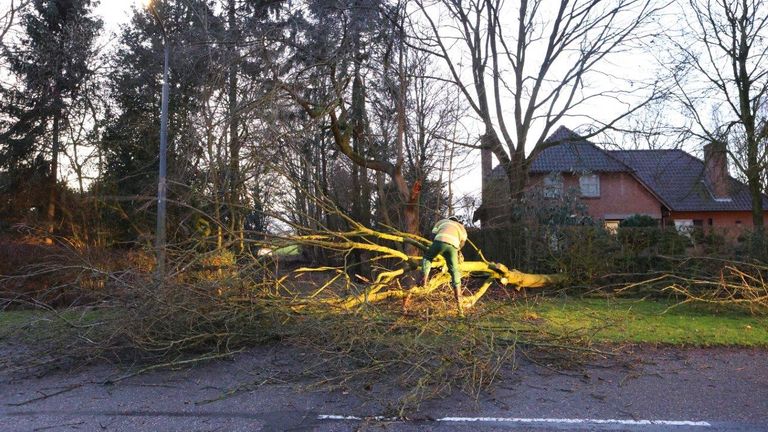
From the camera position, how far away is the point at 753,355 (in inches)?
305

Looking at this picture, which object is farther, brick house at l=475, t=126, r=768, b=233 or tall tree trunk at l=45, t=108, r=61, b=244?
brick house at l=475, t=126, r=768, b=233

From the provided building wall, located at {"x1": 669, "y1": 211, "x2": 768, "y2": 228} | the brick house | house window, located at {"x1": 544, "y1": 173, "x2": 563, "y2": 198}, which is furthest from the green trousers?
building wall, located at {"x1": 669, "y1": 211, "x2": 768, "y2": 228}

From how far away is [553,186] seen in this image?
19.8m

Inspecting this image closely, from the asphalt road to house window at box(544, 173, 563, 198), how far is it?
12246 mm

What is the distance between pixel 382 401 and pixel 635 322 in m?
5.56

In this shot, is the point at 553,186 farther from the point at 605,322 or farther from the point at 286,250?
Answer: the point at 286,250

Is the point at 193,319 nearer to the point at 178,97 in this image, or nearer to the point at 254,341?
the point at 254,341

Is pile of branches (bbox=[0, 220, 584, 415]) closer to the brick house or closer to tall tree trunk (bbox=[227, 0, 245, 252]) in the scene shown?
tall tree trunk (bbox=[227, 0, 245, 252])

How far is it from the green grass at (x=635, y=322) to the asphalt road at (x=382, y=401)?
854 mm

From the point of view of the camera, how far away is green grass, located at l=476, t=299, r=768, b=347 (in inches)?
328

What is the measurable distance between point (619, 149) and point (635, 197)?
1412cm

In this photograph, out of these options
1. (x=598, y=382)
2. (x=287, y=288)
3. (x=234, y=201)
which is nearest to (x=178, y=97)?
(x=234, y=201)

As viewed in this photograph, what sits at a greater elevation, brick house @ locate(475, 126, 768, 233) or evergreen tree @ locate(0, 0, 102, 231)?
evergreen tree @ locate(0, 0, 102, 231)

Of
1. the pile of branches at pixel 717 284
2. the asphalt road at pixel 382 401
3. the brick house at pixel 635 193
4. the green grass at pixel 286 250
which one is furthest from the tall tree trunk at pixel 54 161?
the pile of branches at pixel 717 284
